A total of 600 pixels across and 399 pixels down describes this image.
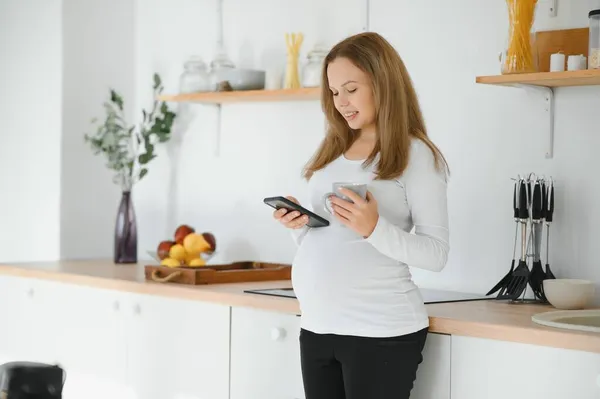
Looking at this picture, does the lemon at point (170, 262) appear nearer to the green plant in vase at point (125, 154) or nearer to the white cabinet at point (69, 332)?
the white cabinet at point (69, 332)

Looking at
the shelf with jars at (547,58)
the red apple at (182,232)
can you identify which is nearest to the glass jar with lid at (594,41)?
the shelf with jars at (547,58)

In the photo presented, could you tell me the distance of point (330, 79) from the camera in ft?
7.69

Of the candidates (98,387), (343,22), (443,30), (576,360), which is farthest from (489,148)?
(98,387)

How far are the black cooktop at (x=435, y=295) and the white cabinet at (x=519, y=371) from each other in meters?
0.37

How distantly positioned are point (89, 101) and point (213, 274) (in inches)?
48.4

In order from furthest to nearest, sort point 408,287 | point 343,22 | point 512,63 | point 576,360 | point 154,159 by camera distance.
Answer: point 154,159 → point 343,22 → point 512,63 → point 408,287 → point 576,360

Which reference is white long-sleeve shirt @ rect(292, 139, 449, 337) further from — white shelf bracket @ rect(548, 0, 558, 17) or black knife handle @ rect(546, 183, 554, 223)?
white shelf bracket @ rect(548, 0, 558, 17)

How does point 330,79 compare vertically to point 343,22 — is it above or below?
below

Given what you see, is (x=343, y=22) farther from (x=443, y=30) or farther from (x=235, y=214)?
(x=235, y=214)

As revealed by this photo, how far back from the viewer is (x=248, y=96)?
3.39 meters

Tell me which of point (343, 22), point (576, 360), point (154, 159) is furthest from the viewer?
point (154, 159)

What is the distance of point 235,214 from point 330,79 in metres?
1.43

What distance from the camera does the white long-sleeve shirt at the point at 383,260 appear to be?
222 cm

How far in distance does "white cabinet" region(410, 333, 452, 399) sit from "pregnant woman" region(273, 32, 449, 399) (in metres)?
0.06
